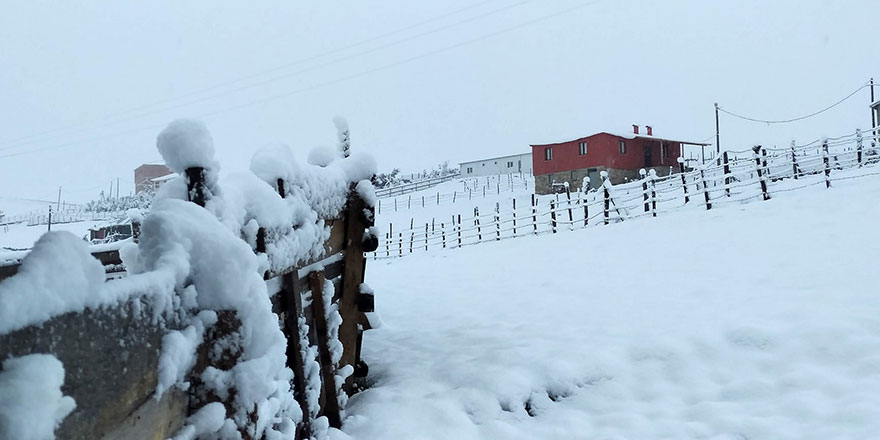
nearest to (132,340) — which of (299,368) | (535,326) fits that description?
Answer: (299,368)

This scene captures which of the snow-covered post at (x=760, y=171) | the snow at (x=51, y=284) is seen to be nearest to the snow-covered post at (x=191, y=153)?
the snow at (x=51, y=284)

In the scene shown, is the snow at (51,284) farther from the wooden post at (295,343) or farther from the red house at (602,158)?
the red house at (602,158)

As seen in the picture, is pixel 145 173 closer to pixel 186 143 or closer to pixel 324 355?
pixel 324 355

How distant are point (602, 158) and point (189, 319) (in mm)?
37624

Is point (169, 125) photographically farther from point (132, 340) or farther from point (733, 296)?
point (733, 296)

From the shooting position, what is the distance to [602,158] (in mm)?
37406

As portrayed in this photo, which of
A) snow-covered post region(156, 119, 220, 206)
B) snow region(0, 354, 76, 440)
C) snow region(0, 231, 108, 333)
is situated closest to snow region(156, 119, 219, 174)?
snow-covered post region(156, 119, 220, 206)

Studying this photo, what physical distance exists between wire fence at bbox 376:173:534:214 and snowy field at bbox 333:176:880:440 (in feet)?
109

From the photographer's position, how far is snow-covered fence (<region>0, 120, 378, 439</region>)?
107 cm

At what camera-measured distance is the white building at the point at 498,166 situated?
5869 centimetres

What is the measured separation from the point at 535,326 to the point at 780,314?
91.3 inches

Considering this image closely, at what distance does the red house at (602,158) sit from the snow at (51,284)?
3633 centimetres

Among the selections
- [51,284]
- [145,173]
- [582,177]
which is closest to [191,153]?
[51,284]

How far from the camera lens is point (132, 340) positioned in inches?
55.2
